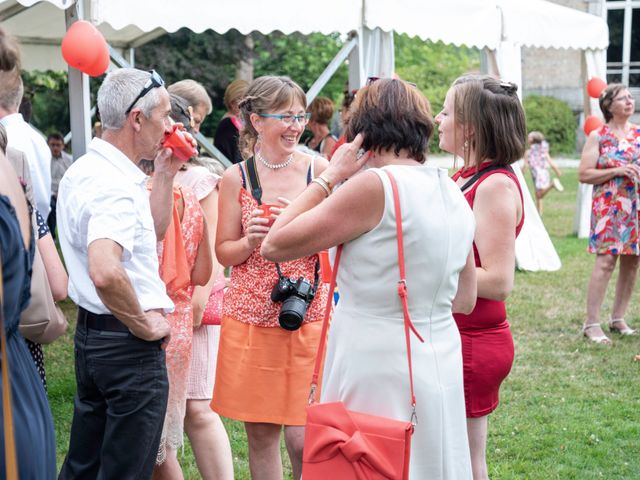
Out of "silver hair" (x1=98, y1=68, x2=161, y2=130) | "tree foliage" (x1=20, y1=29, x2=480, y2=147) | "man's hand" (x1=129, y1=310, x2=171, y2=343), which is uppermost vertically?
"tree foliage" (x1=20, y1=29, x2=480, y2=147)

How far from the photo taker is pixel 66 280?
9.84ft

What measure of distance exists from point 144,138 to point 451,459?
1.45 m

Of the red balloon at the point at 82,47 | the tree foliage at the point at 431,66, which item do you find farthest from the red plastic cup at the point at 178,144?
the tree foliage at the point at 431,66

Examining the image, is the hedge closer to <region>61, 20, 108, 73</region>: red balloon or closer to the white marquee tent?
the white marquee tent

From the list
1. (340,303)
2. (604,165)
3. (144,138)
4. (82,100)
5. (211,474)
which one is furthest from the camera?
(604,165)

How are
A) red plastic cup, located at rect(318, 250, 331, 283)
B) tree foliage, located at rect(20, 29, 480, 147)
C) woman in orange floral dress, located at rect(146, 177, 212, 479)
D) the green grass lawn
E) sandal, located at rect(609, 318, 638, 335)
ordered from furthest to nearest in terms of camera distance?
tree foliage, located at rect(20, 29, 480, 147) → sandal, located at rect(609, 318, 638, 335) → the green grass lawn → woman in orange floral dress, located at rect(146, 177, 212, 479) → red plastic cup, located at rect(318, 250, 331, 283)

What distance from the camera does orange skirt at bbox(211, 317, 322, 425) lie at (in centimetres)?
353

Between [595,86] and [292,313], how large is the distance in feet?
28.0

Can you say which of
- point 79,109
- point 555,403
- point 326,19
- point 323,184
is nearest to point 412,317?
point 323,184

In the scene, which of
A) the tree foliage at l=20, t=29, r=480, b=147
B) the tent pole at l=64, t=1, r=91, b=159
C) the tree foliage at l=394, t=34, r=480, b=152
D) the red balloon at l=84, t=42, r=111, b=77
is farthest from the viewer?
the tree foliage at l=394, t=34, r=480, b=152

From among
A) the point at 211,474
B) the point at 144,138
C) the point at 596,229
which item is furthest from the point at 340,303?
the point at 596,229

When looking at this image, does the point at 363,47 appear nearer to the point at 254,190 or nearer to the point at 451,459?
the point at 254,190

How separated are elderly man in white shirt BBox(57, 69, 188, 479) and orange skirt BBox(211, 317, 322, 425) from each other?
0.64 meters

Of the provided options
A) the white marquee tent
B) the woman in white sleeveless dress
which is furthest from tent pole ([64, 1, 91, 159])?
the woman in white sleeveless dress
